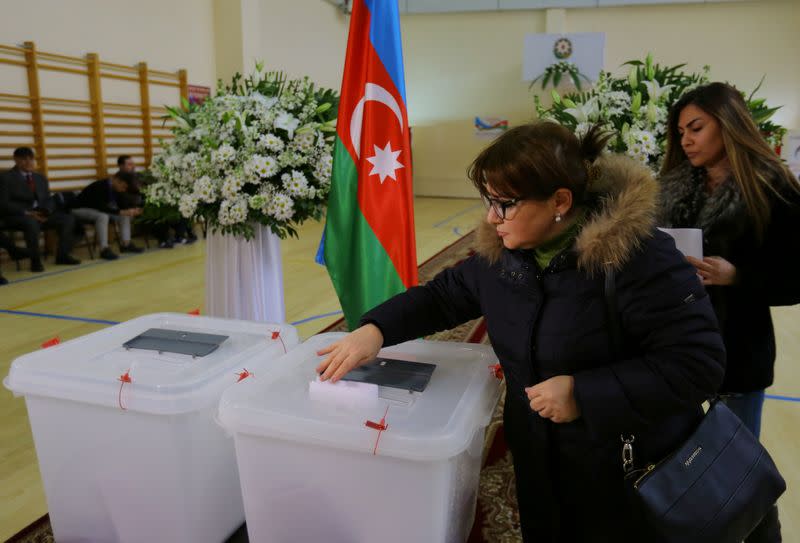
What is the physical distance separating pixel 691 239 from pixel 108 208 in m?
6.00

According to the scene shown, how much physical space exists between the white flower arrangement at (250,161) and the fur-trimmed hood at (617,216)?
3.72 feet

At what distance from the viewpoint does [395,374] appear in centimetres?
121

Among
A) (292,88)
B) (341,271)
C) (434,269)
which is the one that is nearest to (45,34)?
(434,269)

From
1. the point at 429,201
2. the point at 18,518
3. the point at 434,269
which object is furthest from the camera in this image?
the point at 429,201

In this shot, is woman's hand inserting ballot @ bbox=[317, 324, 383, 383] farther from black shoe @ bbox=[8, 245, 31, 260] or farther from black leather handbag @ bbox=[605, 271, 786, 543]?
black shoe @ bbox=[8, 245, 31, 260]

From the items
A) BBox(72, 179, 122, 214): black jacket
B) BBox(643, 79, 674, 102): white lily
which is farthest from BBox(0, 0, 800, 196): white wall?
BBox(643, 79, 674, 102): white lily

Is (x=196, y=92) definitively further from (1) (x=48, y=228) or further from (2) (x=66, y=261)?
(2) (x=66, y=261)

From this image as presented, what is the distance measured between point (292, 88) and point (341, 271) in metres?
0.67

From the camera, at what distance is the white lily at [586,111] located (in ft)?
7.27

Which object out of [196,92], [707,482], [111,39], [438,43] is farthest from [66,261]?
[438,43]

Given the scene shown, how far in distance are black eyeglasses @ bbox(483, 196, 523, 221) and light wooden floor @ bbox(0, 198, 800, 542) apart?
1.20 feet

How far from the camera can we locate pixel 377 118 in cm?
197

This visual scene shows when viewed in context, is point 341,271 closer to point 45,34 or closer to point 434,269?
point 434,269

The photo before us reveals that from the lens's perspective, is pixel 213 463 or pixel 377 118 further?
pixel 377 118
